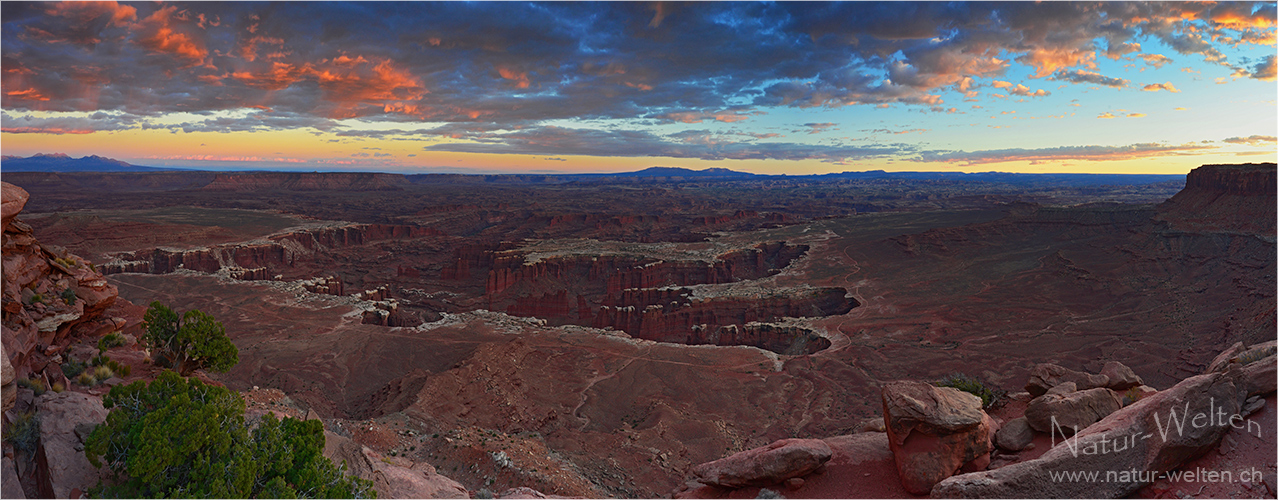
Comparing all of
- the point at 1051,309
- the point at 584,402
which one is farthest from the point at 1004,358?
the point at 584,402

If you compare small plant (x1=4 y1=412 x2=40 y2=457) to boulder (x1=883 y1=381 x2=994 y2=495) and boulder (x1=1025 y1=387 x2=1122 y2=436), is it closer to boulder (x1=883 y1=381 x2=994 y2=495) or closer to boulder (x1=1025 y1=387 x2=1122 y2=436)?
boulder (x1=883 y1=381 x2=994 y2=495)

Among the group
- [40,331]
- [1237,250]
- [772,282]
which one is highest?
[40,331]

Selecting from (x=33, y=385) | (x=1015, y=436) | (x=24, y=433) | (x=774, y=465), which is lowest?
(x=774, y=465)

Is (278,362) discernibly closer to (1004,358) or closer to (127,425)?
(127,425)

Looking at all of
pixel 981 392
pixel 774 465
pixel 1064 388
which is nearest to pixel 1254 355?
pixel 1064 388

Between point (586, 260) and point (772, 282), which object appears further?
point (586, 260)

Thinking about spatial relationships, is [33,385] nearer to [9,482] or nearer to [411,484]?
[9,482]
